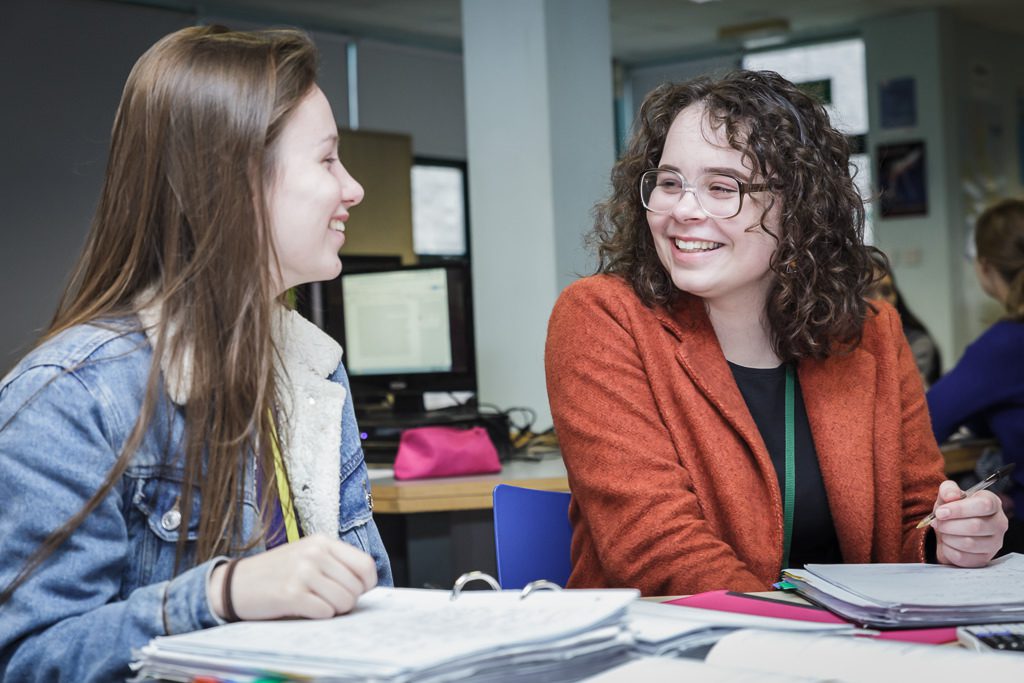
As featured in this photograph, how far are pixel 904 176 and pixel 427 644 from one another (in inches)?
296

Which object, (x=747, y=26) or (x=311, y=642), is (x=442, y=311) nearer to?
(x=311, y=642)

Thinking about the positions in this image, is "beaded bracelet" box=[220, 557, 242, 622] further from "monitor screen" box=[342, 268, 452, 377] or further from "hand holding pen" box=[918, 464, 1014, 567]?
"monitor screen" box=[342, 268, 452, 377]

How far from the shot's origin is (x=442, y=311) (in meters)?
3.59

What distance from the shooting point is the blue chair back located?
1.73 m

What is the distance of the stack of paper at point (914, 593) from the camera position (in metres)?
1.17

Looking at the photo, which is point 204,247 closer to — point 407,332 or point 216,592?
point 216,592

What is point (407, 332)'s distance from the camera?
3625mm

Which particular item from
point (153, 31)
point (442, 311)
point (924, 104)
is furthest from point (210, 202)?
point (924, 104)

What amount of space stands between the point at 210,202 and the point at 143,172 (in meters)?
0.08

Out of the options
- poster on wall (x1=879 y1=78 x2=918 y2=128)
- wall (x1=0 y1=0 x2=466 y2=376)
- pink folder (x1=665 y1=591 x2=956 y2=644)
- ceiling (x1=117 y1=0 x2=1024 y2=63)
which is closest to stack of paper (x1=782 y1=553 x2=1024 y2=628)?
pink folder (x1=665 y1=591 x2=956 y2=644)

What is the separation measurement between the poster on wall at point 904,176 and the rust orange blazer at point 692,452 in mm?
6231

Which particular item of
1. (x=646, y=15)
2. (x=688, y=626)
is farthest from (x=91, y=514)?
(x=646, y=15)

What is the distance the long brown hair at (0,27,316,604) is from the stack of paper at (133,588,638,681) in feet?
0.76

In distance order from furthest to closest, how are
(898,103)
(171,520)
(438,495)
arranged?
1. (898,103)
2. (438,495)
3. (171,520)
